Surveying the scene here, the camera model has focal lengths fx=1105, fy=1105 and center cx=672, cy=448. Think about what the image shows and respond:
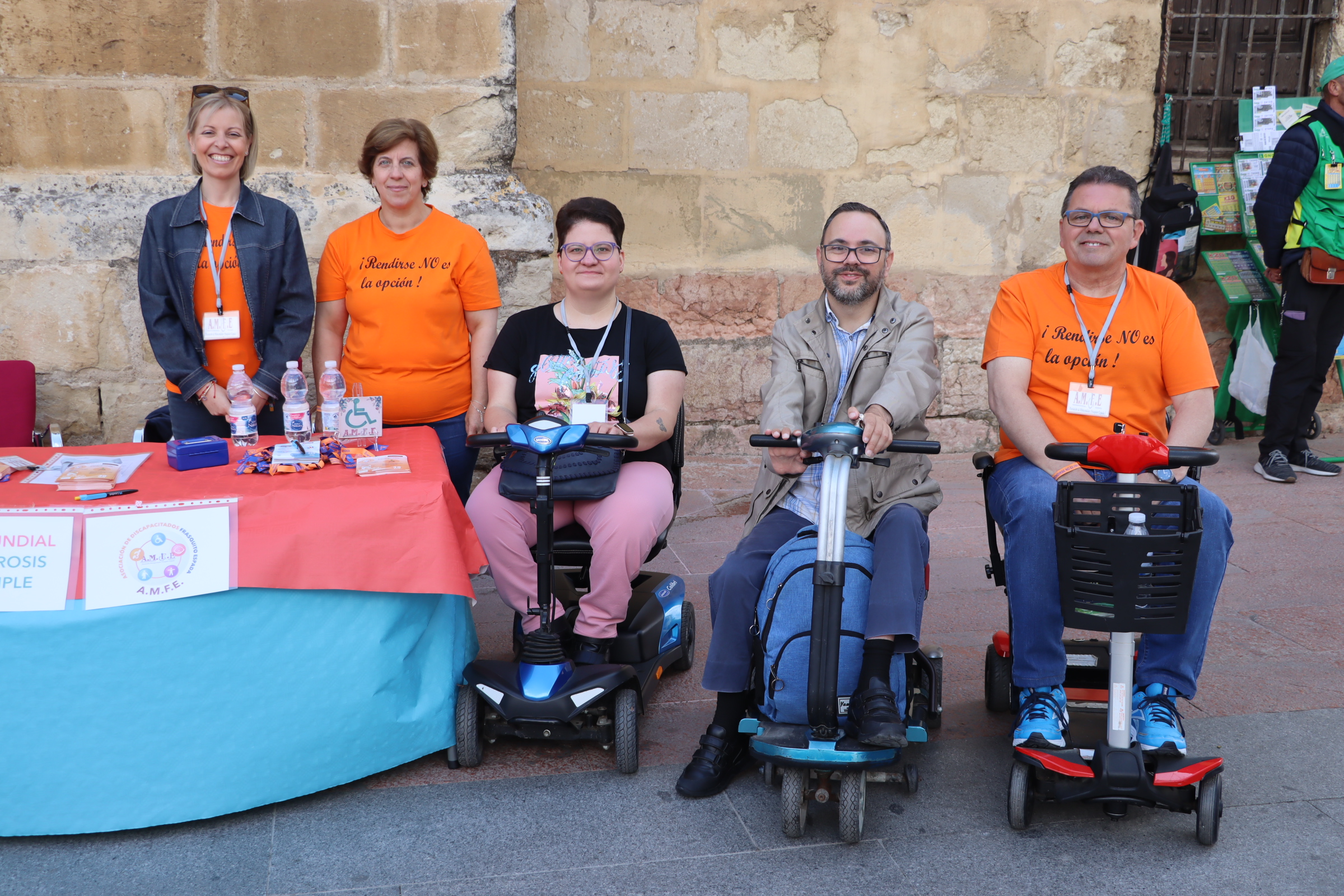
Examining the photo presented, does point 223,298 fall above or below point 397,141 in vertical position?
below

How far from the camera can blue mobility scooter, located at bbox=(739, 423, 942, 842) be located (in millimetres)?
2469

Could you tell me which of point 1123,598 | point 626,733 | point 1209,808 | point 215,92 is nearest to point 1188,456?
point 1123,598

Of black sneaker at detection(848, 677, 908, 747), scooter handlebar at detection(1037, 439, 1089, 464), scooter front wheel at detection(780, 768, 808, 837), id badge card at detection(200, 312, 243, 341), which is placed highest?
id badge card at detection(200, 312, 243, 341)

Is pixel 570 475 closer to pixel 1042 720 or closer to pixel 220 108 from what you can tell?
pixel 1042 720

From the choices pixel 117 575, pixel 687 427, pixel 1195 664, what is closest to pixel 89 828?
pixel 117 575

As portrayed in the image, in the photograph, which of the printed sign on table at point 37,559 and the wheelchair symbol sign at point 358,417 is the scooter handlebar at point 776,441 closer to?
the wheelchair symbol sign at point 358,417

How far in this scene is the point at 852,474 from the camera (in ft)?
9.61

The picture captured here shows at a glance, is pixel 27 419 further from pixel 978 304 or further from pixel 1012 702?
pixel 978 304

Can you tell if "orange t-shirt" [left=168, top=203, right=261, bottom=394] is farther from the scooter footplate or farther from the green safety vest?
the green safety vest

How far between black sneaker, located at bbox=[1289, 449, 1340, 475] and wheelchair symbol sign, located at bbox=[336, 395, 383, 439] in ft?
15.5

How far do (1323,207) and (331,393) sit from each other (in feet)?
15.5

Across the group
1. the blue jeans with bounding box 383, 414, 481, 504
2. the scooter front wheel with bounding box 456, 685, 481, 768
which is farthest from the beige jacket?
the blue jeans with bounding box 383, 414, 481, 504

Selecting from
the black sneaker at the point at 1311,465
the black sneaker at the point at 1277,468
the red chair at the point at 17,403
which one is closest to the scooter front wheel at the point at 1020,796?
the red chair at the point at 17,403

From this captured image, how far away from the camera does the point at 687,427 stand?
19.3 feet
